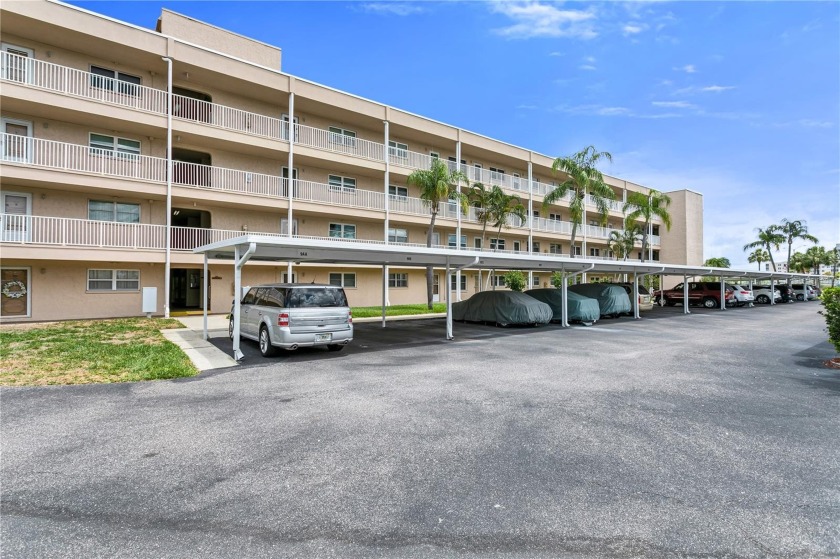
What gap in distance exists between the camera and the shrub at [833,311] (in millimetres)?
10105

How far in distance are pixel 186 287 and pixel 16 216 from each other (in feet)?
27.0

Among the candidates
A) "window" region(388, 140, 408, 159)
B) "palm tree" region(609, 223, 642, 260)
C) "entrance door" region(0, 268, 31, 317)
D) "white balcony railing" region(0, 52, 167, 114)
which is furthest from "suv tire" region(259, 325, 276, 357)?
"palm tree" region(609, 223, 642, 260)

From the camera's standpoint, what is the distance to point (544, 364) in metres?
9.70

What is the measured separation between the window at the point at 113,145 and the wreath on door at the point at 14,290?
5956 mm

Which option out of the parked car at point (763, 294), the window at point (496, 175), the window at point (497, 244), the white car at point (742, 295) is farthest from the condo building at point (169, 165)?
the parked car at point (763, 294)

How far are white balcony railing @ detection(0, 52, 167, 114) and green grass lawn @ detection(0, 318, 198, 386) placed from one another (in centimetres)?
933

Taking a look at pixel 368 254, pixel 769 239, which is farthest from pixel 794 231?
pixel 368 254

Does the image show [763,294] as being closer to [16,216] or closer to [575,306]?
[575,306]

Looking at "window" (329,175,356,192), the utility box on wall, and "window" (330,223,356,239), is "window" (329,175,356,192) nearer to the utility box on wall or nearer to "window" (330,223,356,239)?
"window" (330,223,356,239)

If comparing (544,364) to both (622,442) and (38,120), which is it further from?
(38,120)

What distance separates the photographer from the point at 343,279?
85.2 feet

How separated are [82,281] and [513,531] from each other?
21.1 metres

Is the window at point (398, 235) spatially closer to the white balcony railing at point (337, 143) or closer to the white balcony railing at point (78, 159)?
the white balcony railing at point (337, 143)

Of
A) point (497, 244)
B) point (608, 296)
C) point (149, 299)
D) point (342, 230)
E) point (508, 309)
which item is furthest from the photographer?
point (497, 244)
